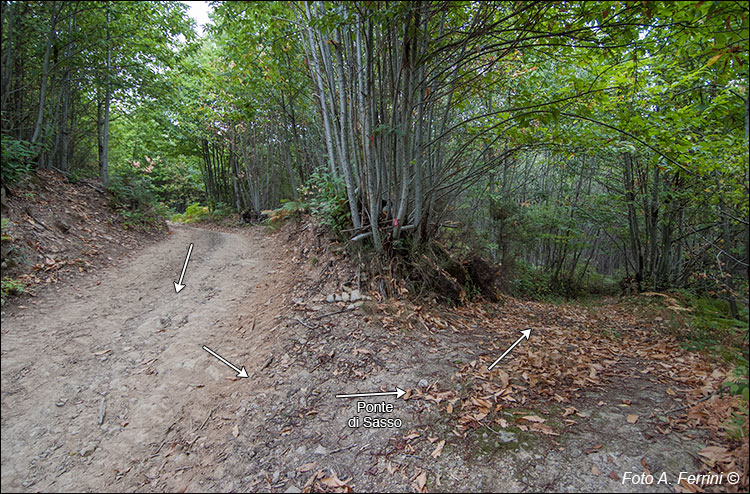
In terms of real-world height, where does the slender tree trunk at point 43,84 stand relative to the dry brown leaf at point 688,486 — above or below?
above

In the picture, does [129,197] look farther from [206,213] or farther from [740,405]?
[206,213]

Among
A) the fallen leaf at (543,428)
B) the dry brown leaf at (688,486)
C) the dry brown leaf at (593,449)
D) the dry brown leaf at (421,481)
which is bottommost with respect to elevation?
the dry brown leaf at (421,481)

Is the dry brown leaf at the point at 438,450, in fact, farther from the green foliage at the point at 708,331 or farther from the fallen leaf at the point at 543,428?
the green foliage at the point at 708,331

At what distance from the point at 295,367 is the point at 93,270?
7.87 feet

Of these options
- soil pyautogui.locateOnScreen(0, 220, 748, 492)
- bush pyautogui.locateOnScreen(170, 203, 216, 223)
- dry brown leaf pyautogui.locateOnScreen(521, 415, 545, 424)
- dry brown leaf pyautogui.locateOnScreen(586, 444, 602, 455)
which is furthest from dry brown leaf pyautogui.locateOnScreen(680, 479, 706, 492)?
bush pyautogui.locateOnScreen(170, 203, 216, 223)

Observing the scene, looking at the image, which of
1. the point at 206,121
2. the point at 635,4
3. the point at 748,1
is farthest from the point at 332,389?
the point at 206,121

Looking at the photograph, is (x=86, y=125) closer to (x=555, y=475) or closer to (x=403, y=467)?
(x=403, y=467)

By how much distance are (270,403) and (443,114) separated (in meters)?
6.50

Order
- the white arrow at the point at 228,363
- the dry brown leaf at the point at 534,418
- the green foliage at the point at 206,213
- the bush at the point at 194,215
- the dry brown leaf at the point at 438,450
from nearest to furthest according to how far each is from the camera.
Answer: the dry brown leaf at the point at 438,450 < the dry brown leaf at the point at 534,418 < the white arrow at the point at 228,363 < the bush at the point at 194,215 < the green foliage at the point at 206,213

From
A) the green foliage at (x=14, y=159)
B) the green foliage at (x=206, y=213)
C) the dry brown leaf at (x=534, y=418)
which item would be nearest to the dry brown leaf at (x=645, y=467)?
the dry brown leaf at (x=534, y=418)

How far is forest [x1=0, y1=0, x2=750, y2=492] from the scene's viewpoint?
2451mm

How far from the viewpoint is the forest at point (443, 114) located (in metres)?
2.45

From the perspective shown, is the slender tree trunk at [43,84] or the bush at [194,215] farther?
the bush at [194,215]

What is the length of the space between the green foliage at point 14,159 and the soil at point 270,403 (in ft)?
2.16
